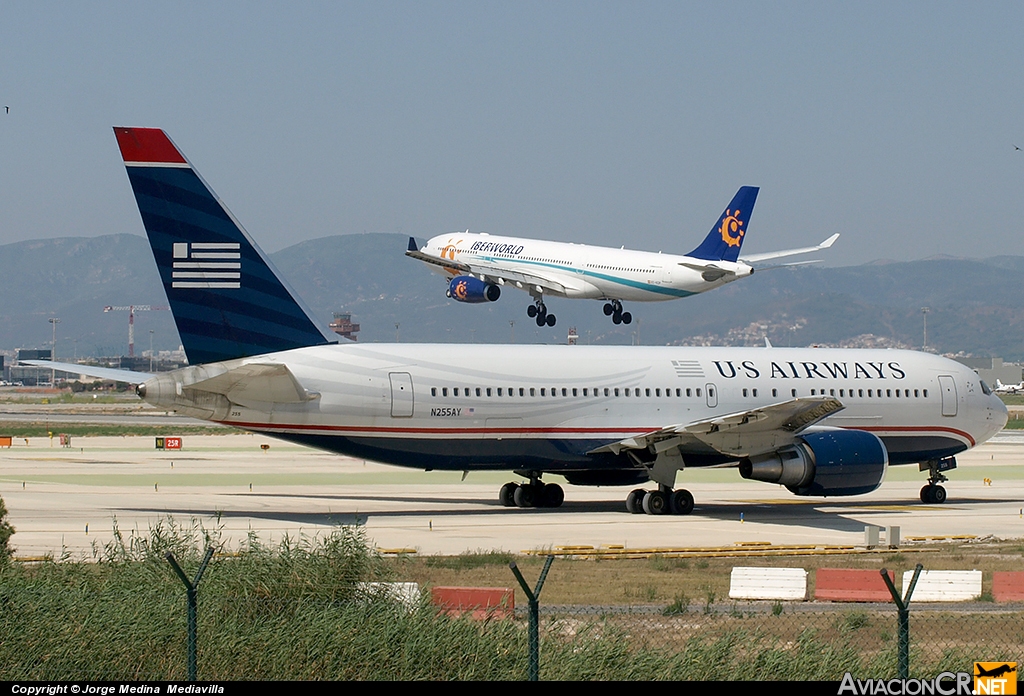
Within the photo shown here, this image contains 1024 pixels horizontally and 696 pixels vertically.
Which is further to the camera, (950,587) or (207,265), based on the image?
(207,265)

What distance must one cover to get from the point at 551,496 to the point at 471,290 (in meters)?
33.1

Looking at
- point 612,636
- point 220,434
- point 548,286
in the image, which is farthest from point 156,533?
point 220,434

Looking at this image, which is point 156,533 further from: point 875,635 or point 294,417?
point 294,417

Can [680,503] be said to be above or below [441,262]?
below

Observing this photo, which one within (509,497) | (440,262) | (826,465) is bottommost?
(509,497)

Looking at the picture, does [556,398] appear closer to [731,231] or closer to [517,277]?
[517,277]

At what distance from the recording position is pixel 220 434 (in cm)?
7531

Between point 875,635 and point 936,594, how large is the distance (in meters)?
3.88

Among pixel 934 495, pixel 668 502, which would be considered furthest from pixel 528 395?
pixel 934 495

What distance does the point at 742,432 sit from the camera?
3241cm

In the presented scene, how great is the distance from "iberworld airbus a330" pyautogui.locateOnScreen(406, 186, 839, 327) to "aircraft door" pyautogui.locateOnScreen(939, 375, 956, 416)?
24.3m

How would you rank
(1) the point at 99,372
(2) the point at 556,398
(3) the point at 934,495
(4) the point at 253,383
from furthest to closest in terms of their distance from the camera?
(3) the point at 934,495 → (1) the point at 99,372 → (2) the point at 556,398 → (4) the point at 253,383

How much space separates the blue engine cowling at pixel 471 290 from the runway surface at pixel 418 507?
16021mm

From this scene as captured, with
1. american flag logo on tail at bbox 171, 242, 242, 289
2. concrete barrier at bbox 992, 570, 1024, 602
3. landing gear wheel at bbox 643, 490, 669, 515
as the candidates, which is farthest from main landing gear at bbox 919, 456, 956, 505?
american flag logo on tail at bbox 171, 242, 242, 289
